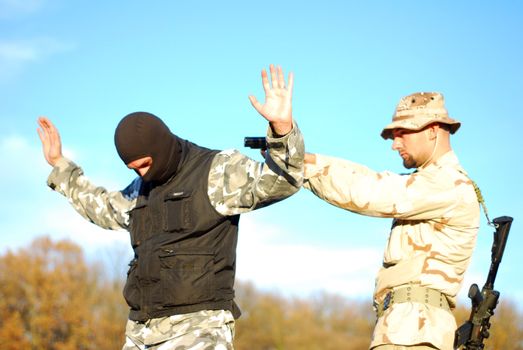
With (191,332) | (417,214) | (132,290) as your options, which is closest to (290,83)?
(417,214)

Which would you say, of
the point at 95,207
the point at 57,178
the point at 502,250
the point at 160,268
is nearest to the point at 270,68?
the point at 160,268

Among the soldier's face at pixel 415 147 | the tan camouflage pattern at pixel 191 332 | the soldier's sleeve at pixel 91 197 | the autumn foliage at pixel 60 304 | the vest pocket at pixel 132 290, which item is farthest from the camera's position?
the autumn foliage at pixel 60 304

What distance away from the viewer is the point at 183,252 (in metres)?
6.05

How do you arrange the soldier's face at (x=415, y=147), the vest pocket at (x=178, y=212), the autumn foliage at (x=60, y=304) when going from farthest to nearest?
the autumn foliage at (x=60, y=304)
the vest pocket at (x=178, y=212)
the soldier's face at (x=415, y=147)

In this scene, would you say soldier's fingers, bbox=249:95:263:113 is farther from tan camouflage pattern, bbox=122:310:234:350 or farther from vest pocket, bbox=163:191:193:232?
tan camouflage pattern, bbox=122:310:234:350

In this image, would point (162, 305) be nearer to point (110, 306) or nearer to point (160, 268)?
point (160, 268)

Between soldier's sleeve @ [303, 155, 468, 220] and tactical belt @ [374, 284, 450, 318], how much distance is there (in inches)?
20.2

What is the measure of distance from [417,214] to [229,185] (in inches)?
61.5

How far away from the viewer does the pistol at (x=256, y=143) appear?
5.80 meters

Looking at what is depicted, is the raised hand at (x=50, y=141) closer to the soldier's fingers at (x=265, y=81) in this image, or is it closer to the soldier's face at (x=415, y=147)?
the soldier's fingers at (x=265, y=81)

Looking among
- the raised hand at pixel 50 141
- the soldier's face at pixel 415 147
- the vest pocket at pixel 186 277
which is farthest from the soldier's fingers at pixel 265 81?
the raised hand at pixel 50 141

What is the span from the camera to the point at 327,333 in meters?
61.2

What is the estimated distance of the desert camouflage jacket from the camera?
17.5ft

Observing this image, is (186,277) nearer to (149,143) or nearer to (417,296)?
(149,143)
